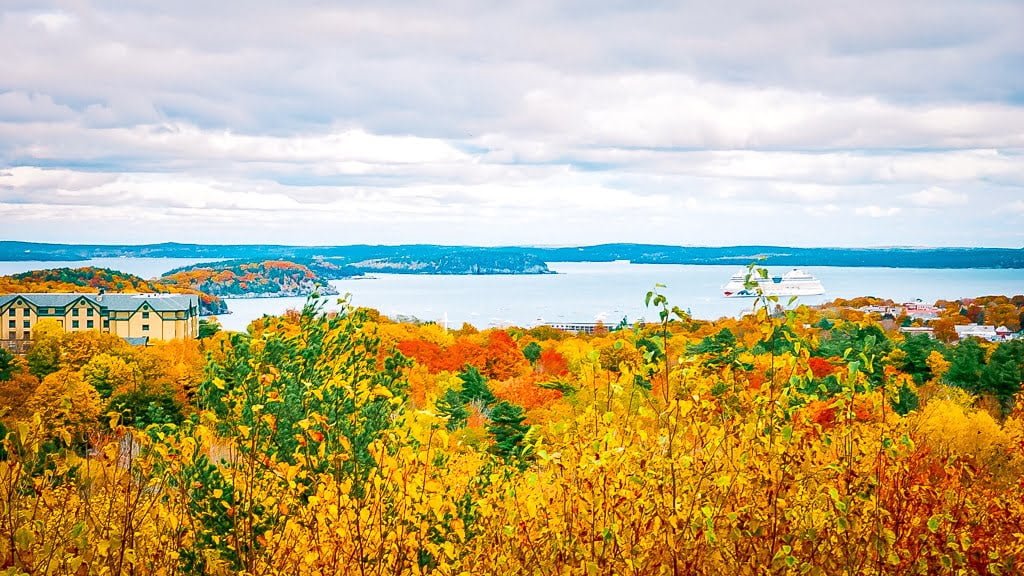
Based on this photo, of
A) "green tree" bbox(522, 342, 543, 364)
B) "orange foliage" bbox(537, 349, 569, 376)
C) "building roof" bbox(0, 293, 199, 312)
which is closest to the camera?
"orange foliage" bbox(537, 349, 569, 376)

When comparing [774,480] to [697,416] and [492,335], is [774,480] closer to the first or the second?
[697,416]

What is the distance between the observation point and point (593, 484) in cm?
446

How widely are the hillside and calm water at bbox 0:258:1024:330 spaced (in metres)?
1.72

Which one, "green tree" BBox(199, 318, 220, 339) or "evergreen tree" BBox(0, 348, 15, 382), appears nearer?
"green tree" BBox(199, 318, 220, 339)

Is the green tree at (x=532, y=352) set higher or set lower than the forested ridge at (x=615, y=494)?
lower

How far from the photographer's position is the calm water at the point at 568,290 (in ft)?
335

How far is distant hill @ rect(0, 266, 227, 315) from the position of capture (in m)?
77.2

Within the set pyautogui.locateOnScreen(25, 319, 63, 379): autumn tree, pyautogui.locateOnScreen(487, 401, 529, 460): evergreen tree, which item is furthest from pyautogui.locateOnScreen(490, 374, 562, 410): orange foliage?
pyautogui.locateOnScreen(25, 319, 63, 379): autumn tree

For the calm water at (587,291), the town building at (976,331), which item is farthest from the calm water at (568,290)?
the town building at (976,331)

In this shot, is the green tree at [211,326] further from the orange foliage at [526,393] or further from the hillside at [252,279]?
the hillside at [252,279]

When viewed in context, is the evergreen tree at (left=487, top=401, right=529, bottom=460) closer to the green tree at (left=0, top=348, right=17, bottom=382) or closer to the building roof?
the green tree at (left=0, top=348, right=17, bottom=382)

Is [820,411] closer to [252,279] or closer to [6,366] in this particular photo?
[6,366]

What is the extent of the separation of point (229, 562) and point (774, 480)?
297 centimetres

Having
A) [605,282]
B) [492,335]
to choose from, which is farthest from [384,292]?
[492,335]
